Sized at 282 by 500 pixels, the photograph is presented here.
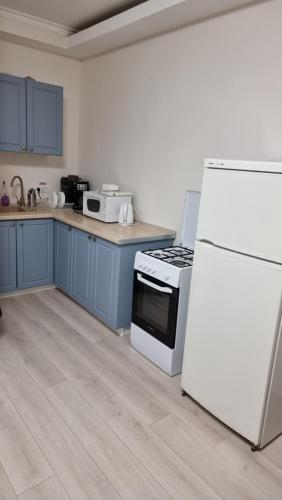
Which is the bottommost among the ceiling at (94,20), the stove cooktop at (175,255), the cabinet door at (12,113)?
the stove cooktop at (175,255)

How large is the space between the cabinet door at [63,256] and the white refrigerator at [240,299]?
1.75 metres

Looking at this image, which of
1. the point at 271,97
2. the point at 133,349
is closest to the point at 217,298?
the point at 133,349

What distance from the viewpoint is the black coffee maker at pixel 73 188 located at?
13.3 feet

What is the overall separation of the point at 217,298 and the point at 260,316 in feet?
0.92

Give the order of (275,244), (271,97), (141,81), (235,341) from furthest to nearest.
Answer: (141,81)
(271,97)
(235,341)
(275,244)

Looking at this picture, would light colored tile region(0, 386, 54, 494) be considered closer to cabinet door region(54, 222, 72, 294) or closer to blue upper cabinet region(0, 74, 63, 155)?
cabinet door region(54, 222, 72, 294)

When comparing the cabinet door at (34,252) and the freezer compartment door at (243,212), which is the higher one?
the freezer compartment door at (243,212)

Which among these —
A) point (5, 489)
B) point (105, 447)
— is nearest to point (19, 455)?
point (5, 489)

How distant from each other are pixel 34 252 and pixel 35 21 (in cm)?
227

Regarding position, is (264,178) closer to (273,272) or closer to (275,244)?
(275,244)

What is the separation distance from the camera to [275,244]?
5.56ft

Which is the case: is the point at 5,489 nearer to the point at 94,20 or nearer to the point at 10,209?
the point at 10,209

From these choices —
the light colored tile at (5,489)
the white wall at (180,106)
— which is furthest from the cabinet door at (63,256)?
the light colored tile at (5,489)

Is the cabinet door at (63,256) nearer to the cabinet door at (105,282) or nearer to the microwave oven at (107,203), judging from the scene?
the microwave oven at (107,203)
